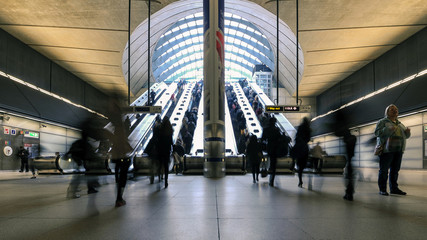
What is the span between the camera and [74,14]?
1738 centimetres

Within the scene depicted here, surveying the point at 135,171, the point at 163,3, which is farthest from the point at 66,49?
the point at 135,171

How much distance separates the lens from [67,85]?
25.7 m

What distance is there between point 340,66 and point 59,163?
68.1ft

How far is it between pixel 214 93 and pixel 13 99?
10.4 m

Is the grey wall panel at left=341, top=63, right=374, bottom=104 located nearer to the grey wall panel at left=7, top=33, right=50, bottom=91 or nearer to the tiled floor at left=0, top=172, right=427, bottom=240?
the tiled floor at left=0, top=172, right=427, bottom=240

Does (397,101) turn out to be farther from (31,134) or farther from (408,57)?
(31,134)

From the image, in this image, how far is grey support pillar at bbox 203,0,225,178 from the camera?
1213 centimetres

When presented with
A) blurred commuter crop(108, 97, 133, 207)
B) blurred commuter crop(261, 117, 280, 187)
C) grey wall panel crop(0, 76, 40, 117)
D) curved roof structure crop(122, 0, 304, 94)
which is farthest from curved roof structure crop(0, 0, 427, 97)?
blurred commuter crop(108, 97, 133, 207)

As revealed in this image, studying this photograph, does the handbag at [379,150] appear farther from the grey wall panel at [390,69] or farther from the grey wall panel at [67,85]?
the grey wall panel at [67,85]

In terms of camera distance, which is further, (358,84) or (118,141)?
(358,84)

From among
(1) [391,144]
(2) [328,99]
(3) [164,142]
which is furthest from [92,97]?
(1) [391,144]

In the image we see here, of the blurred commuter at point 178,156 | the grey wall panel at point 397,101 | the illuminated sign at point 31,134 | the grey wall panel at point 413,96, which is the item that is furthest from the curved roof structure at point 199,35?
the blurred commuter at point 178,156

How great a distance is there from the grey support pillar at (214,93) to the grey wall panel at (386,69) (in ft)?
41.1

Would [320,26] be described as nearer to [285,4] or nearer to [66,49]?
[285,4]
